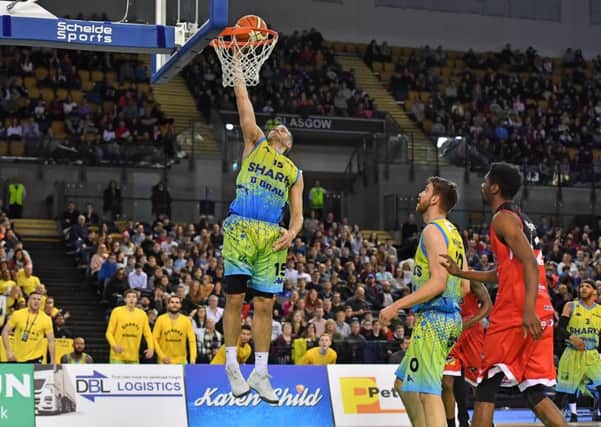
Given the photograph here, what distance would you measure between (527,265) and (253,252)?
2739mm

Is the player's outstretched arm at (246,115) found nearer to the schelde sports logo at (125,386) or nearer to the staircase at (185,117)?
the schelde sports logo at (125,386)

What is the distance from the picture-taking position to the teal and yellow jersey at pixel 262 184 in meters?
9.83

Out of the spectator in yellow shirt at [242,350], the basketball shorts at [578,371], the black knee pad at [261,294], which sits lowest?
the basketball shorts at [578,371]

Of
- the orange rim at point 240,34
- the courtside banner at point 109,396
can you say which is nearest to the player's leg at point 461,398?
the orange rim at point 240,34

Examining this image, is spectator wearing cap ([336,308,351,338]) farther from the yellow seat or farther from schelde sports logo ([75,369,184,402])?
the yellow seat

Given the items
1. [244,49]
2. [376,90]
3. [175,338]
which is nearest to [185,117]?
[376,90]

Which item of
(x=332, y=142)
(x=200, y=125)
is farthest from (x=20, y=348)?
(x=332, y=142)

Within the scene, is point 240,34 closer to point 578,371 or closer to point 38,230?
point 578,371

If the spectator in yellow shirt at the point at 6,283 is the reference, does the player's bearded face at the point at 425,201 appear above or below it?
above

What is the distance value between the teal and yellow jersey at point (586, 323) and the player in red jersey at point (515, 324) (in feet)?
30.9

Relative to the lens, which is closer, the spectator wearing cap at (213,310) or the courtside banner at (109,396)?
the courtside banner at (109,396)

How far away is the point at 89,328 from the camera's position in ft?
70.2

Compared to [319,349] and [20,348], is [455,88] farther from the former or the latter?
[20,348]

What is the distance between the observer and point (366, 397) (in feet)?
50.3
